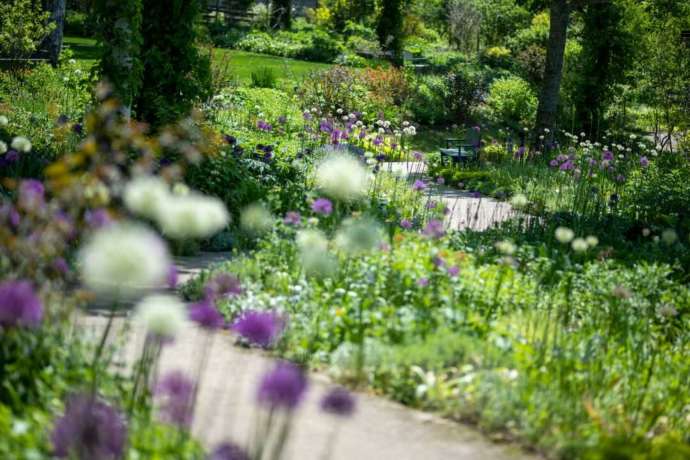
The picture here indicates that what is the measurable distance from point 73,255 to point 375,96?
14129 millimetres

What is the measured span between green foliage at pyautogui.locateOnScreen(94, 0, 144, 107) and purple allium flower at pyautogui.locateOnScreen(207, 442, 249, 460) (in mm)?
7491

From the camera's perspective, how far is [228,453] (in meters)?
2.94

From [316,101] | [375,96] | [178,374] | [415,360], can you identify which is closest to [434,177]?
[316,101]

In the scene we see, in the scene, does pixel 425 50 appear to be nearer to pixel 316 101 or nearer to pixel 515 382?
pixel 316 101

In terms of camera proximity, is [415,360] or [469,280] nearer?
[415,360]

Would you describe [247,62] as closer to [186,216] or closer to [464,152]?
[464,152]

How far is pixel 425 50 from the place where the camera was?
3262cm

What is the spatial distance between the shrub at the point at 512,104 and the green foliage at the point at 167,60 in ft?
43.2

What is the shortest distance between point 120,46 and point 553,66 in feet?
32.2

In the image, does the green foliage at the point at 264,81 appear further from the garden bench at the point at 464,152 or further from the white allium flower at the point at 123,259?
the white allium flower at the point at 123,259

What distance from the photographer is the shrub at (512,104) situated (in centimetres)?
2325

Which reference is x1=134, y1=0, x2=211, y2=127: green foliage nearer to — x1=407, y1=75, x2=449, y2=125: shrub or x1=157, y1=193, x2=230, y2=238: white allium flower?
x1=157, y1=193, x2=230, y2=238: white allium flower

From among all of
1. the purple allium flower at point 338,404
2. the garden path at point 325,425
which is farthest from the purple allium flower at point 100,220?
the purple allium flower at point 338,404

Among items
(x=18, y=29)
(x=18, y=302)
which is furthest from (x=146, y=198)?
(x=18, y=29)
